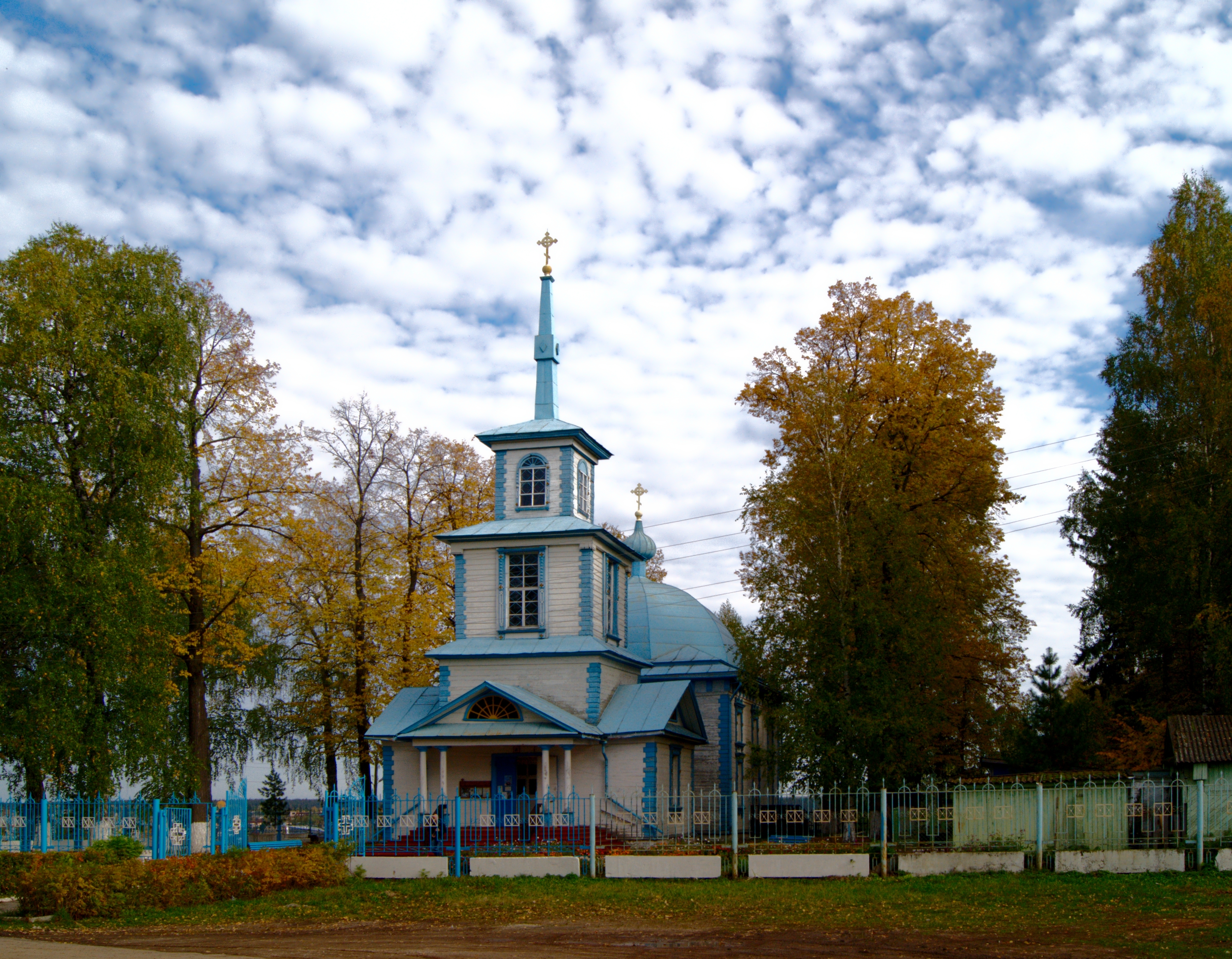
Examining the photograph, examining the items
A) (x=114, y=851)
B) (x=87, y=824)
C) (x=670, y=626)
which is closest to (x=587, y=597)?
(x=670, y=626)

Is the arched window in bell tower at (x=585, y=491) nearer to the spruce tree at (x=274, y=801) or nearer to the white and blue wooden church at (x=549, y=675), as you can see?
the white and blue wooden church at (x=549, y=675)

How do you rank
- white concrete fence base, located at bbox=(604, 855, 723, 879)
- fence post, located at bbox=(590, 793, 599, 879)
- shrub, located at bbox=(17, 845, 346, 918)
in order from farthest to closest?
fence post, located at bbox=(590, 793, 599, 879), white concrete fence base, located at bbox=(604, 855, 723, 879), shrub, located at bbox=(17, 845, 346, 918)

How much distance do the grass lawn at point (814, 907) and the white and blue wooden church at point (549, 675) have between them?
6.84 meters

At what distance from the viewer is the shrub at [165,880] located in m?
16.5

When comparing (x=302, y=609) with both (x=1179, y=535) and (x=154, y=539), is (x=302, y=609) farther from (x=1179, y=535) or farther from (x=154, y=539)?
(x=1179, y=535)

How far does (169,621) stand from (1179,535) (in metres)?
22.4

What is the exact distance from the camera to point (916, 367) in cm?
3080

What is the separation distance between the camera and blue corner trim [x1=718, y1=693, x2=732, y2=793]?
3250 centimetres

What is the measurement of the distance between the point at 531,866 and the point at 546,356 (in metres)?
16.0

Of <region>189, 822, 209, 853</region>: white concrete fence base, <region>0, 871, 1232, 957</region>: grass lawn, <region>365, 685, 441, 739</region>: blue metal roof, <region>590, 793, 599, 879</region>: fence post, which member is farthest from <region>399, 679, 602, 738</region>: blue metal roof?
<region>0, 871, 1232, 957</region>: grass lawn

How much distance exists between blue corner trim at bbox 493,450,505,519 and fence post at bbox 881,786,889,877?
46.1 ft

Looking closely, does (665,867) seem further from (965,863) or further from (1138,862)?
(1138,862)

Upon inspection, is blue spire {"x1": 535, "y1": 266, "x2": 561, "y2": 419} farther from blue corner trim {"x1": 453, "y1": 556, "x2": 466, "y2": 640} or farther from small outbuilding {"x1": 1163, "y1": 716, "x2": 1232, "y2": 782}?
small outbuilding {"x1": 1163, "y1": 716, "x2": 1232, "y2": 782}

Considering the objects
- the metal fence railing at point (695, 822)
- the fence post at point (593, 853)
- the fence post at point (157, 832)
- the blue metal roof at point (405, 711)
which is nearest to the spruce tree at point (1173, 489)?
the metal fence railing at point (695, 822)
